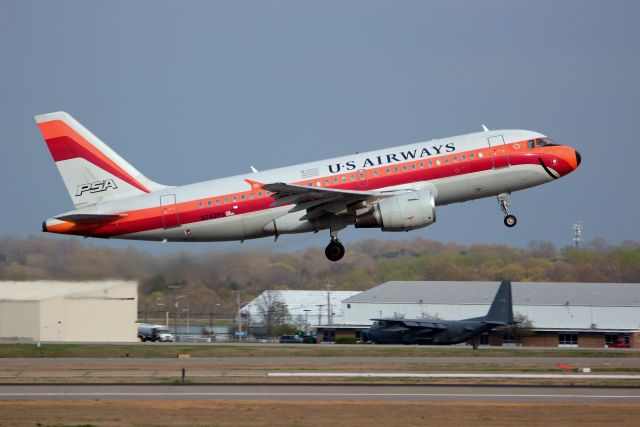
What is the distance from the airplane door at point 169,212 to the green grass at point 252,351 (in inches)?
515

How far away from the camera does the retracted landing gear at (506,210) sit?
47.4 metres

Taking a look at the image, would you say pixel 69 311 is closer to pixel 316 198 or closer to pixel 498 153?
pixel 316 198

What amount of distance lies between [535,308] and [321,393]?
52.8m

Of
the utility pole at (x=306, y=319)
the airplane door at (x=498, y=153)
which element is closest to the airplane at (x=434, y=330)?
the utility pole at (x=306, y=319)

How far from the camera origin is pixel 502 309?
72750 mm

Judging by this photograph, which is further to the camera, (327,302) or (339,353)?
(327,302)

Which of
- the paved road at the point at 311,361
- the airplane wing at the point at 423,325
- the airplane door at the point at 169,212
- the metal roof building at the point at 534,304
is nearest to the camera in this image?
the airplane door at the point at 169,212

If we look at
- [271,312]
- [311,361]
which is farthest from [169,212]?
[271,312]

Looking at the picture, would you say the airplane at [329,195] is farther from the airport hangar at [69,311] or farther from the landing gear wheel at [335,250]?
the airport hangar at [69,311]

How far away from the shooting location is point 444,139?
153 ft

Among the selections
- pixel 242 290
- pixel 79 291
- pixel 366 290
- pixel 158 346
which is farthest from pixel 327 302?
pixel 79 291

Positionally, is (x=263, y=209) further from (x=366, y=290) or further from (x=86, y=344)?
(x=366, y=290)

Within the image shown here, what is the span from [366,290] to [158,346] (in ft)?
128

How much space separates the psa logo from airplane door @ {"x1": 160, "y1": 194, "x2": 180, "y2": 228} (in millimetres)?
2984
